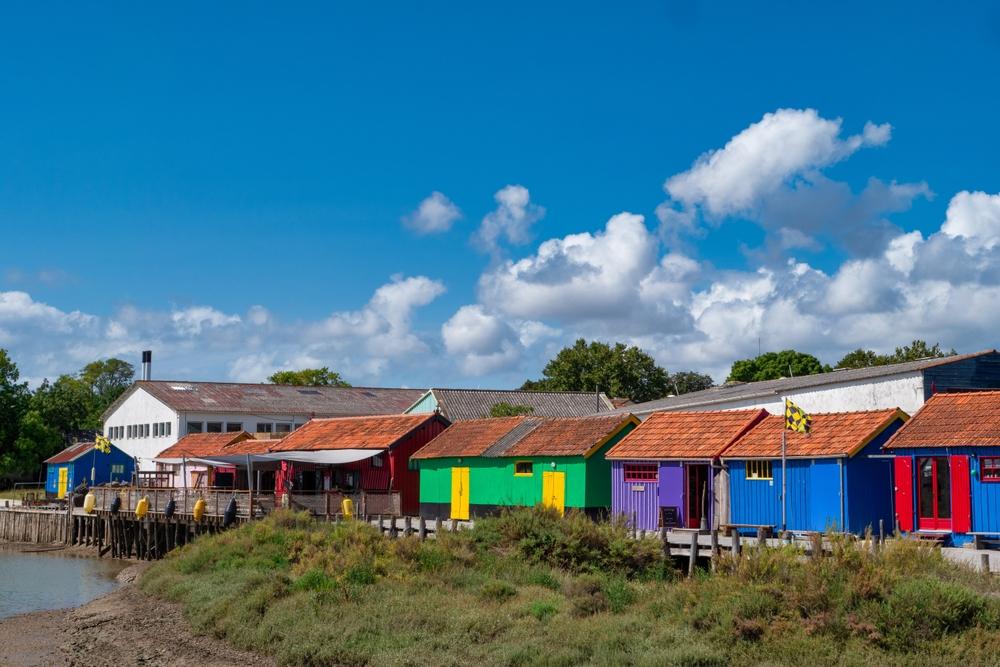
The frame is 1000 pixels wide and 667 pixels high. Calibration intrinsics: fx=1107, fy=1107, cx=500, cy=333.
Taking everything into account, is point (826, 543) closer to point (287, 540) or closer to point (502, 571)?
point (502, 571)

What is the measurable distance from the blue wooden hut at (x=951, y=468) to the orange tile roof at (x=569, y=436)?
10.6 m

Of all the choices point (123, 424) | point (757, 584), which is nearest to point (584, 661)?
point (757, 584)

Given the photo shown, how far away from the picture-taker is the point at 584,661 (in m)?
20.6

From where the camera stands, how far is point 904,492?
29.2 meters

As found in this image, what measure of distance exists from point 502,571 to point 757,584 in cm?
855

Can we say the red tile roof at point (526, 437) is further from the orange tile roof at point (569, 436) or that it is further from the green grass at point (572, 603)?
the green grass at point (572, 603)

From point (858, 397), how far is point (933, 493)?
37.7 feet

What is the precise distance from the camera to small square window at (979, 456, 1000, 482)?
27.1 metres

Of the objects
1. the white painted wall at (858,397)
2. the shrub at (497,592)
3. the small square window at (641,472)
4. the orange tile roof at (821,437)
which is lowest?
the shrub at (497,592)

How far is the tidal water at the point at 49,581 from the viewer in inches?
1409

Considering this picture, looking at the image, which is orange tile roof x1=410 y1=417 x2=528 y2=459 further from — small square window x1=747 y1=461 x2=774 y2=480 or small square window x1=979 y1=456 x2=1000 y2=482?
small square window x1=979 y1=456 x2=1000 y2=482

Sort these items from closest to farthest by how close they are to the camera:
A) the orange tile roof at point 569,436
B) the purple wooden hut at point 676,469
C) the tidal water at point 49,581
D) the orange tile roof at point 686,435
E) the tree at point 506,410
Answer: the purple wooden hut at point 676,469 < the orange tile roof at point 686,435 < the tidal water at point 49,581 < the orange tile roof at point 569,436 < the tree at point 506,410

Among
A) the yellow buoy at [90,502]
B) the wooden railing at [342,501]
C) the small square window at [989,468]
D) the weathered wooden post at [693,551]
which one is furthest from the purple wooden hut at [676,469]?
the yellow buoy at [90,502]

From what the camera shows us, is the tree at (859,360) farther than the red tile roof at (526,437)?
Yes
